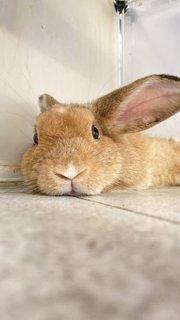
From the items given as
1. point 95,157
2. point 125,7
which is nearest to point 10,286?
point 95,157

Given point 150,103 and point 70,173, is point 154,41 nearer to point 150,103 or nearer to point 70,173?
point 150,103

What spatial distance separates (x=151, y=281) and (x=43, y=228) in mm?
304

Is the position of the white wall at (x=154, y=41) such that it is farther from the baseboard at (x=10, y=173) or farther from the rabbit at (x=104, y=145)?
the baseboard at (x=10, y=173)

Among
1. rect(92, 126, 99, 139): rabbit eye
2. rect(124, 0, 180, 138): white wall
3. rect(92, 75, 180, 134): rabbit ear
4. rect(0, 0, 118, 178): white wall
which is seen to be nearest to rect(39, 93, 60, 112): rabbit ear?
rect(0, 0, 118, 178): white wall

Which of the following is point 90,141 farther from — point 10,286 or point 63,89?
point 10,286

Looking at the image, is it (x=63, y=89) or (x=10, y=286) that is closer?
(x=10, y=286)

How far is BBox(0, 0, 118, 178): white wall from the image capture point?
6.50 ft

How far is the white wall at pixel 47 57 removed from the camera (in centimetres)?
198

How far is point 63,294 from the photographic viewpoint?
1.13 ft

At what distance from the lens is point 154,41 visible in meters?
2.62

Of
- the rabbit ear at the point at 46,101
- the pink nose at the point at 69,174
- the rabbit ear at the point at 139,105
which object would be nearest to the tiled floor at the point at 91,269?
the pink nose at the point at 69,174

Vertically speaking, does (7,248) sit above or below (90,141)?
below

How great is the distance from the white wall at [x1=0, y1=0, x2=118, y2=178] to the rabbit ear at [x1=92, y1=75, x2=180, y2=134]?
58 centimetres

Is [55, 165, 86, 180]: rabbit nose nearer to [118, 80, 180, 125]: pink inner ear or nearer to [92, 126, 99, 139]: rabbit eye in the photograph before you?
[92, 126, 99, 139]: rabbit eye
